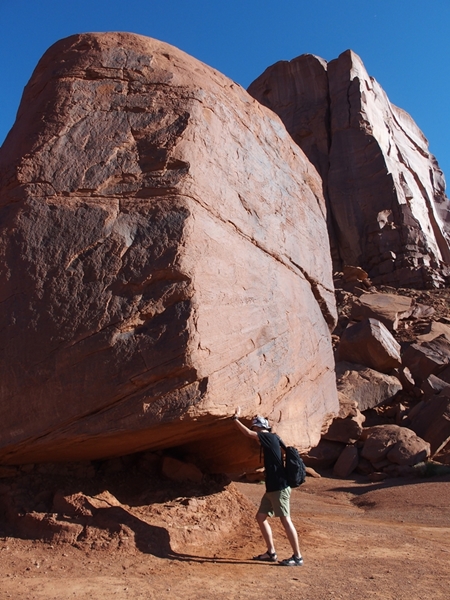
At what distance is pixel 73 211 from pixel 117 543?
2780 mm

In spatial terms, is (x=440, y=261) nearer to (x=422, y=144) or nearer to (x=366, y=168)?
(x=366, y=168)

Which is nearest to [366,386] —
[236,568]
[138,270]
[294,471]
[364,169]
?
[294,471]

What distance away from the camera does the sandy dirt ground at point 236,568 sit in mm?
4335

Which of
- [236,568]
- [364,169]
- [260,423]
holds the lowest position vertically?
[236,568]

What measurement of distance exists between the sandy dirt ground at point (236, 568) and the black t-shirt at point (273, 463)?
2.09 ft

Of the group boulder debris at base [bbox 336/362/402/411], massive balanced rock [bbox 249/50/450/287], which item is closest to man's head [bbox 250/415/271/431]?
boulder debris at base [bbox 336/362/402/411]

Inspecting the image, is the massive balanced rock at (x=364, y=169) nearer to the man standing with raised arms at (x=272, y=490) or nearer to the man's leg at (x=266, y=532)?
the man standing with raised arms at (x=272, y=490)

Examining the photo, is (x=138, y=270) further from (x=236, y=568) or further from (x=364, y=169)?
(x=364, y=169)

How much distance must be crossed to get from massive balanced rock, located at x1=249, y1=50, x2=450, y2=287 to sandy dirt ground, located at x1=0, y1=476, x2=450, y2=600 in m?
20.0

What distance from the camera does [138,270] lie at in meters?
5.09

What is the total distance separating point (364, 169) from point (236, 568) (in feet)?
80.7

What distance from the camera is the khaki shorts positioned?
17.0ft

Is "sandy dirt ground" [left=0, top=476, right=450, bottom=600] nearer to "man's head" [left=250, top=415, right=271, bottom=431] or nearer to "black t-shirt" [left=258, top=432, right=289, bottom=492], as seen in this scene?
"black t-shirt" [left=258, top=432, right=289, bottom=492]

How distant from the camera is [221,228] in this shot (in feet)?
18.5
